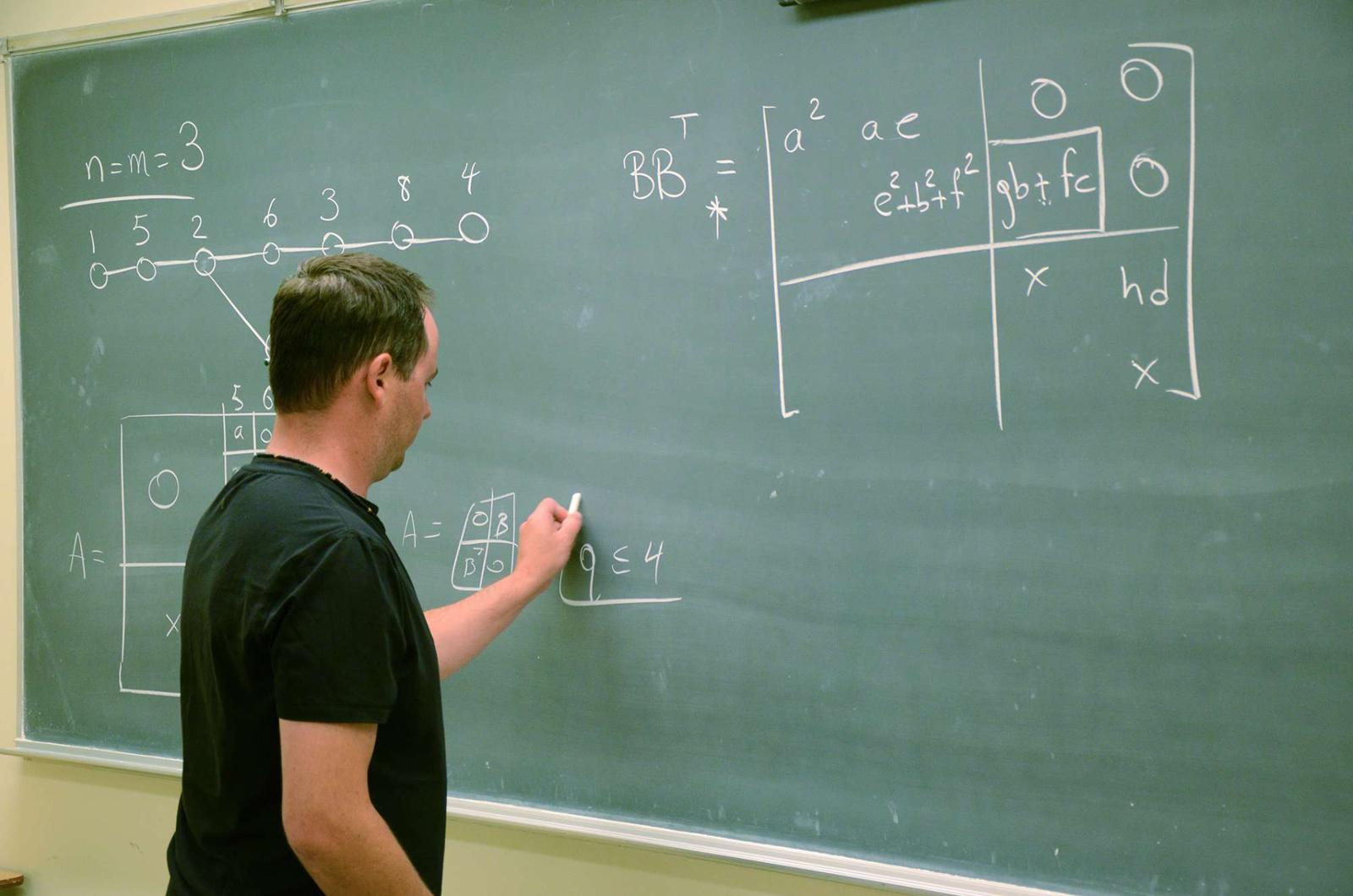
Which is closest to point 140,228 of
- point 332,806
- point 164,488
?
point 164,488

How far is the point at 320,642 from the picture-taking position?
1.23m

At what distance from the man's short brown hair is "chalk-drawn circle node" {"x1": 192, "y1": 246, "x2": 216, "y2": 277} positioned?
37.3 inches

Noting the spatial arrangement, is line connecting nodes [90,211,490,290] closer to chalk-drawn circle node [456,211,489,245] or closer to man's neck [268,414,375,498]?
chalk-drawn circle node [456,211,489,245]

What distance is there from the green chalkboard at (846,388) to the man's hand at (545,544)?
2.0 inches

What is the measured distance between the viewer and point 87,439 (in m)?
2.39

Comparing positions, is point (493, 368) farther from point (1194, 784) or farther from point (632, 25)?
point (1194, 784)

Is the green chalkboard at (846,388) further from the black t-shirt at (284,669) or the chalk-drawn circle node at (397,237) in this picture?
the black t-shirt at (284,669)

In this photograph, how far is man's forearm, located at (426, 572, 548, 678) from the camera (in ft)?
5.94

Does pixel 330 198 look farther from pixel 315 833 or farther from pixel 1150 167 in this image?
pixel 1150 167

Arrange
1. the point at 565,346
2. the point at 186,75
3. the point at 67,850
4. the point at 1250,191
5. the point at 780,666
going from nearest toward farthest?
the point at 1250,191
the point at 780,666
the point at 565,346
the point at 186,75
the point at 67,850

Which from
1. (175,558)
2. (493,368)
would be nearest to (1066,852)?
(493,368)

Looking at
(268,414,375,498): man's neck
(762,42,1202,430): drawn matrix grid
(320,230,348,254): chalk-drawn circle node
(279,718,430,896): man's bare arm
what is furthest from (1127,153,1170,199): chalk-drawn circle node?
(320,230,348,254): chalk-drawn circle node

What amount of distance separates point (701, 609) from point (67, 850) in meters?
1.68

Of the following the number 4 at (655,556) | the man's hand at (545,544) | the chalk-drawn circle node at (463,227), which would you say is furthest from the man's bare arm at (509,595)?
the chalk-drawn circle node at (463,227)
